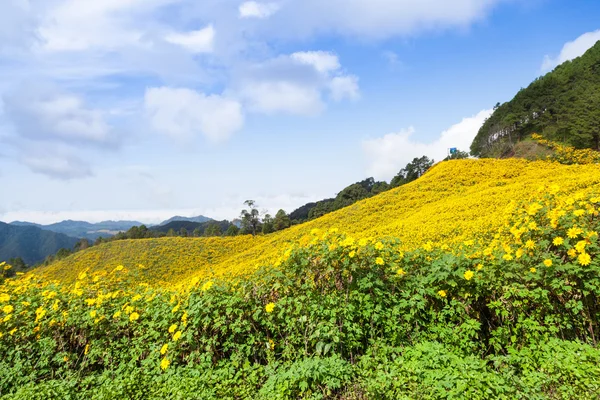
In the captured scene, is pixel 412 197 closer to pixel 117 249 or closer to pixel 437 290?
pixel 437 290

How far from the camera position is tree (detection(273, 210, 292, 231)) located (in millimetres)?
53959

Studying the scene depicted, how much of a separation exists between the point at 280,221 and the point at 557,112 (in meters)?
51.1

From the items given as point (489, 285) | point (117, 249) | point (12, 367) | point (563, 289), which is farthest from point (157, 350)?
point (117, 249)

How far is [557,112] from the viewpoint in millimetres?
53250

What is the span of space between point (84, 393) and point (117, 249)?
32.8m

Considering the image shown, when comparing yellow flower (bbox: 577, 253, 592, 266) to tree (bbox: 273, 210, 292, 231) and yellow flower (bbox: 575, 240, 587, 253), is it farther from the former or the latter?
tree (bbox: 273, 210, 292, 231)

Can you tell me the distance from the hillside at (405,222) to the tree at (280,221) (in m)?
20.6

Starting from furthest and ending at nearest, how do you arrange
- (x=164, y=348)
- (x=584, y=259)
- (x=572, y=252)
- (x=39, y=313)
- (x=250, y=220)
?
(x=250, y=220) → (x=39, y=313) → (x=164, y=348) → (x=572, y=252) → (x=584, y=259)

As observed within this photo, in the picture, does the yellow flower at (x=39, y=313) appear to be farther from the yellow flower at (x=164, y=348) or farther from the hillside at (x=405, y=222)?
the yellow flower at (x=164, y=348)

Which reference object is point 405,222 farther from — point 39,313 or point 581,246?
point 39,313

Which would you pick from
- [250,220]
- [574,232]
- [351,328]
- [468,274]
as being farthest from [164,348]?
[250,220]

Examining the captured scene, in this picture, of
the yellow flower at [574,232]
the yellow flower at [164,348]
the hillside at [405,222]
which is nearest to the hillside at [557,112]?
the hillside at [405,222]

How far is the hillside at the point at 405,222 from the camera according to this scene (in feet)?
35.6

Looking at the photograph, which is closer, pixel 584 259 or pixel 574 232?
pixel 584 259
